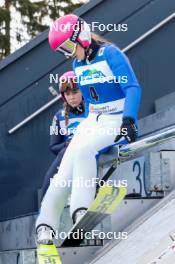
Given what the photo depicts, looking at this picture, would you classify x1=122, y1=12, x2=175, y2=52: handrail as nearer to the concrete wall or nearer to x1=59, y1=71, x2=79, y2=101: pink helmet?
the concrete wall

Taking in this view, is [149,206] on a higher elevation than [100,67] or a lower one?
lower

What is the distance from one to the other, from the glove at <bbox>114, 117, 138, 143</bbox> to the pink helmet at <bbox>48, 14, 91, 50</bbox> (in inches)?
26.6

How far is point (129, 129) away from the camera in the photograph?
15.1 feet

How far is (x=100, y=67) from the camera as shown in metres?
4.96

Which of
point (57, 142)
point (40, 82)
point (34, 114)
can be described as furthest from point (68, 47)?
point (40, 82)

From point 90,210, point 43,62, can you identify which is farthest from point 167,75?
point 90,210

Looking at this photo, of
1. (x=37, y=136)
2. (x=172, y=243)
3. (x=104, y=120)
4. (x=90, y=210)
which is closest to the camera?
(x=172, y=243)

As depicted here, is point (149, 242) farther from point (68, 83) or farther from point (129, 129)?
point (68, 83)

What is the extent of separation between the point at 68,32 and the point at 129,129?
0.78 m

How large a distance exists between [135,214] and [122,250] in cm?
57

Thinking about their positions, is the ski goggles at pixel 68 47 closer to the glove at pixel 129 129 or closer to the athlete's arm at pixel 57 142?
the glove at pixel 129 129

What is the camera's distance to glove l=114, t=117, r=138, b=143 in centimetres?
458

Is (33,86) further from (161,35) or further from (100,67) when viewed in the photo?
(100,67)

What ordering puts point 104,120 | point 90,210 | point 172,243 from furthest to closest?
point 104,120, point 90,210, point 172,243
